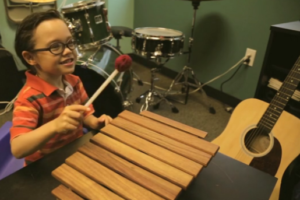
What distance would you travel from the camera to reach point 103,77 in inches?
66.1

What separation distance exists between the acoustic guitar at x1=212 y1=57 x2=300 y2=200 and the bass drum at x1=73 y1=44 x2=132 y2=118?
0.81m

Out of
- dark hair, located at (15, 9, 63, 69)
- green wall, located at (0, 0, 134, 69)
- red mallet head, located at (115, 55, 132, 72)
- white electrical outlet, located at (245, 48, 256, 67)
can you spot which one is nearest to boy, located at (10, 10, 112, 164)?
dark hair, located at (15, 9, 63, 69)

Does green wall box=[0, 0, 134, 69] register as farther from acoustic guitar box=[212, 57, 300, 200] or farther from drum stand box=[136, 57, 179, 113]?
acoustic guitar box=[212, 57, 300, 200]

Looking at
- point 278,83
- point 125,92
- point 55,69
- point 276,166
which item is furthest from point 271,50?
point 55,69

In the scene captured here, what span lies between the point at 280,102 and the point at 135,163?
822 millimetres

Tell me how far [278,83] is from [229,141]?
638mm

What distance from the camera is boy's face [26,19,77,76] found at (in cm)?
79

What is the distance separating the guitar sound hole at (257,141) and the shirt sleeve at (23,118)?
883 millimetres

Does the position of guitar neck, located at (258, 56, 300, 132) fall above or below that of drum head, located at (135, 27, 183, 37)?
below

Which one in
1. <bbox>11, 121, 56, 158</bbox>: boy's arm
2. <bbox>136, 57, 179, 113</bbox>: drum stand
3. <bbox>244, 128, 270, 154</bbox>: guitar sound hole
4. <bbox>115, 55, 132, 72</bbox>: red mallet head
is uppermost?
<bbox>115, 55, 132, 72</bbox>: red mallet head

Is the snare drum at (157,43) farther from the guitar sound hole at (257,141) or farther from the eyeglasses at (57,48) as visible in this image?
the eyeglasses at (57,48)

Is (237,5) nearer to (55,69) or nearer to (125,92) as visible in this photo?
(125,92)

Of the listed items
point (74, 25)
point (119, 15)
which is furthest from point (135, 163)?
point (119, 15)

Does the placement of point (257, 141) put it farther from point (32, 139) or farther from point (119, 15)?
point (119, 15)
